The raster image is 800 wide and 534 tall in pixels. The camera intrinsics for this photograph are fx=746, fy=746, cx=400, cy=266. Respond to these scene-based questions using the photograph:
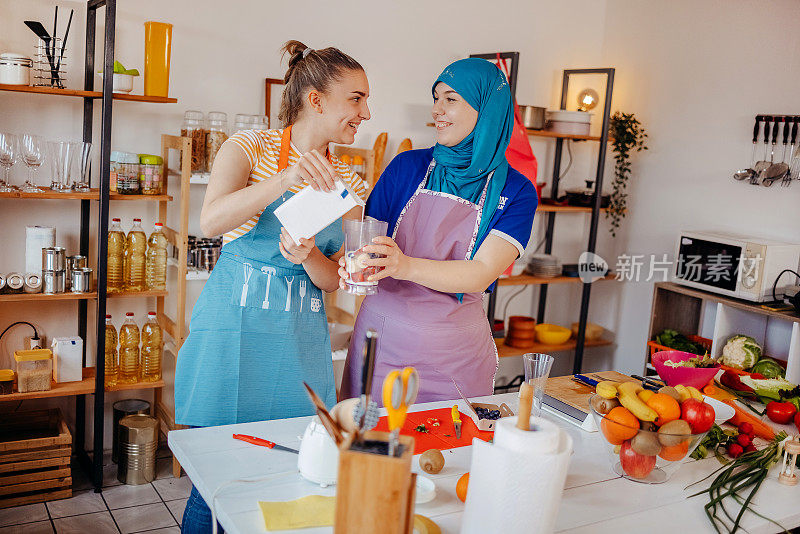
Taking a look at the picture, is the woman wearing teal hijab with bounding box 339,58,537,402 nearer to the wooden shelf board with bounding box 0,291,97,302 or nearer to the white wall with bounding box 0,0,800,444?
the wooden shelf board with bounding box 0,291,97,302

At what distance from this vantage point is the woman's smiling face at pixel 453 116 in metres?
2.13

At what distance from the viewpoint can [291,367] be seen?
204 centimetres

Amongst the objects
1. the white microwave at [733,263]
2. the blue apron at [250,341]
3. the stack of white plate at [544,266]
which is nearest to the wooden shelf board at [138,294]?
the blue apron at [250,341]

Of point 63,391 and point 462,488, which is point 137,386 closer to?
point 63,391

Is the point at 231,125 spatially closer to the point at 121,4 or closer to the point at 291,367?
the point at 121,4

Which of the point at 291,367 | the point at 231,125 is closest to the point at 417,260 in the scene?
the point at 291,367

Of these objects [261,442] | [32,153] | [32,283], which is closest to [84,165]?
[32,153]

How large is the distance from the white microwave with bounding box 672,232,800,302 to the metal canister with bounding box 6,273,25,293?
310cm

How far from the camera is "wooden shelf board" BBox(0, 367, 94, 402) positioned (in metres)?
2.98

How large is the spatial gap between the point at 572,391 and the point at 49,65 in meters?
2.40

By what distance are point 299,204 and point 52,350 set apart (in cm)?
199

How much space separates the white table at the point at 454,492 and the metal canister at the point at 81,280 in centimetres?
167

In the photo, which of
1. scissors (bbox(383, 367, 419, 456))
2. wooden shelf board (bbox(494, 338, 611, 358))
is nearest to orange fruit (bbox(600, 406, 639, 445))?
scissors (bbox(383, 367, 419, 456))

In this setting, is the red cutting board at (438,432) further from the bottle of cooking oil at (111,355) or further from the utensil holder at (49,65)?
the utensil holder at (49,65)
